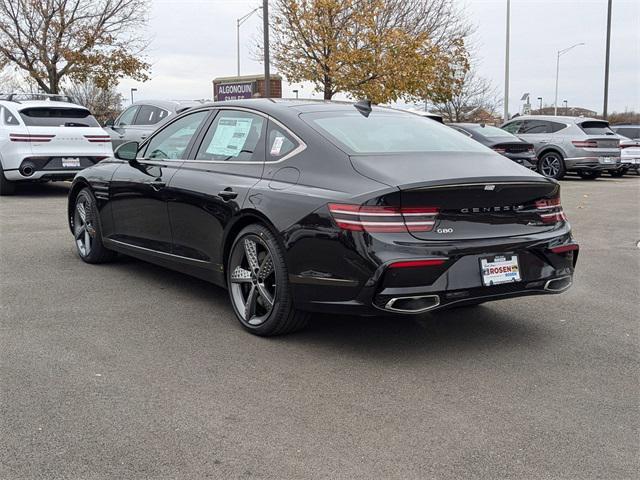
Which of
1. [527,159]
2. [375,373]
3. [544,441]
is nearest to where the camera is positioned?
[544,441]

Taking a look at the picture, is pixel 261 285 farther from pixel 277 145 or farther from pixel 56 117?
pixel 56 117

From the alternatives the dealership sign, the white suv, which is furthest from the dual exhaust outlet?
the dealership sign

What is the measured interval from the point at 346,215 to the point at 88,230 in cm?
365

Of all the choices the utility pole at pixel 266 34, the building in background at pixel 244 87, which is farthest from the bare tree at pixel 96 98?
the utility pole at pixel 266 34

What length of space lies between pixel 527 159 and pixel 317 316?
1343 cm

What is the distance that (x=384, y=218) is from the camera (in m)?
3.95

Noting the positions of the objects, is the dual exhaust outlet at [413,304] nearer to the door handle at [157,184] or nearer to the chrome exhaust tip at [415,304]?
the chrome exhaust tip at [415,304]

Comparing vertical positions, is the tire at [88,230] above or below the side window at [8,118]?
below

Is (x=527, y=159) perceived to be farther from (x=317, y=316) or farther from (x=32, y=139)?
(x=317, y=316)

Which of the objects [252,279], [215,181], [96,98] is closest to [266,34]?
[215,181]

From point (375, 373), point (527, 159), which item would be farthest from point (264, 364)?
point (527, 159)

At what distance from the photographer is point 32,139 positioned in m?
12.1

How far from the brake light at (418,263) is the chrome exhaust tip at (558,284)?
0.88 m

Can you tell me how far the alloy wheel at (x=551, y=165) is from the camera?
19297mm
